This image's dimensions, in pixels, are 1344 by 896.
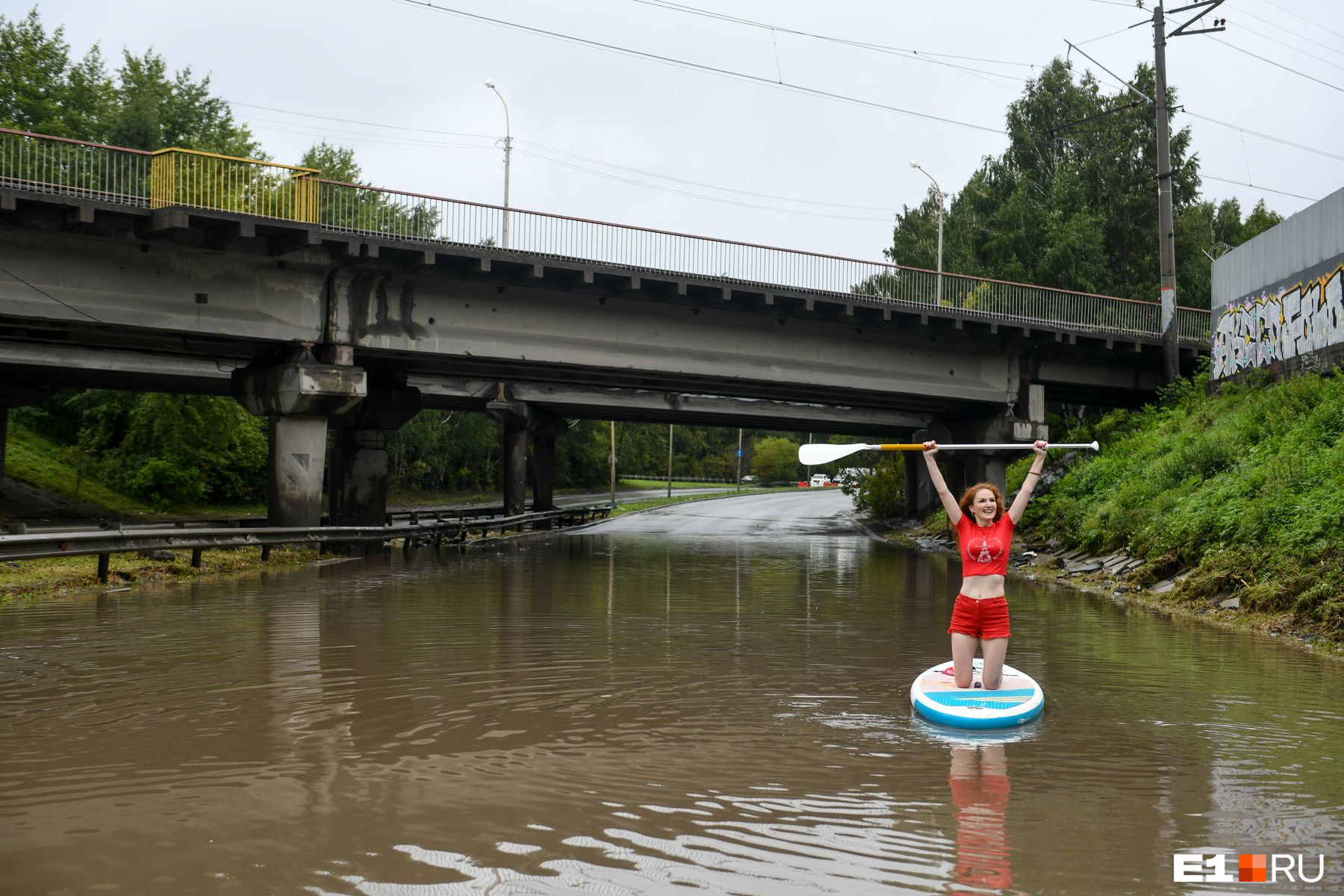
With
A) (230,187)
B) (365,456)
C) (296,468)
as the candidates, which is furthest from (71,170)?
(365,456)

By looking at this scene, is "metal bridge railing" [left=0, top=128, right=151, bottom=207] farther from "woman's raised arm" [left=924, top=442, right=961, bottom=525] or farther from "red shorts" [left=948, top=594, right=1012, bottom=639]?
"red shorts" [left=948, top=594, right=1012, bottom=639]

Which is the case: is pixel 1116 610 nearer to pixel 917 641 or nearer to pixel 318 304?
pixel 917 641

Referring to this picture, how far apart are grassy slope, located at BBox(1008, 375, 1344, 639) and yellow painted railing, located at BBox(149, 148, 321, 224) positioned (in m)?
19.1

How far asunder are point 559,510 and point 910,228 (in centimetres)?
3818

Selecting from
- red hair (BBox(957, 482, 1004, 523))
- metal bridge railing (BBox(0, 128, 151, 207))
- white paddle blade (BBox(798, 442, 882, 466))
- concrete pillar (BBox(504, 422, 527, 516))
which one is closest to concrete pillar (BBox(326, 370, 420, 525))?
metal bridge railing (BBox(0, 128, 151, 207))

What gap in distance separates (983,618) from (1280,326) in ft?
79.8

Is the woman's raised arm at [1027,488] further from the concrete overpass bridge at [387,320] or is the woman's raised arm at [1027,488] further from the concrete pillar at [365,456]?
the concrete pillar at [365,456]

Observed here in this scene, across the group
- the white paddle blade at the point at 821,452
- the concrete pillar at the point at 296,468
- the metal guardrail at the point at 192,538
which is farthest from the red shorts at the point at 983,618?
the concrete pillar at the point at 296,468

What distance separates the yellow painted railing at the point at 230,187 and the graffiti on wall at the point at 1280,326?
888 inches

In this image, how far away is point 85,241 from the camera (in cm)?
2606

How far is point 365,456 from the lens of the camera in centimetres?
3584

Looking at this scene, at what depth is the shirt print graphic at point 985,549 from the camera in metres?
9.68

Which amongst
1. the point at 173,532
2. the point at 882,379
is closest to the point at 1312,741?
the point at 173,532

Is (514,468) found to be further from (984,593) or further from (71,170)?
(984,593)
